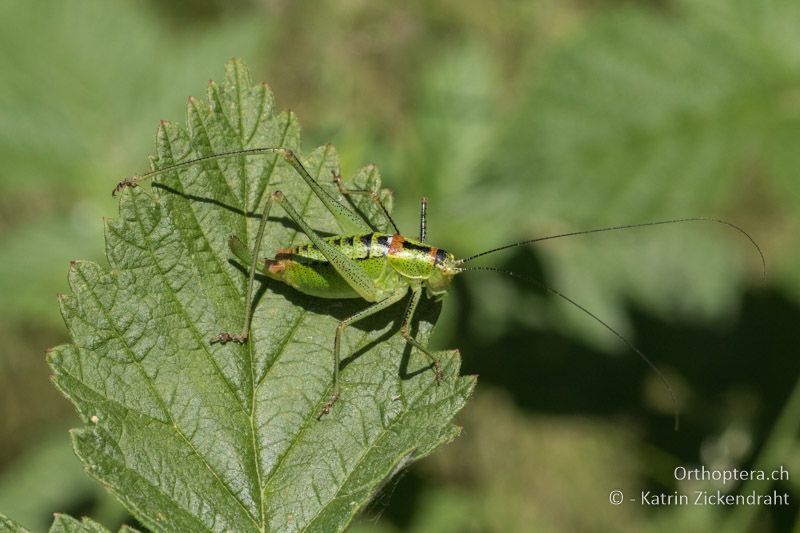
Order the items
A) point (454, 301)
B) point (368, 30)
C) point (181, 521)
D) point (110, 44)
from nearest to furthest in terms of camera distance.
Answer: point (181, 521)
point (454, 301)
point (110, 44)
point (368, 30)

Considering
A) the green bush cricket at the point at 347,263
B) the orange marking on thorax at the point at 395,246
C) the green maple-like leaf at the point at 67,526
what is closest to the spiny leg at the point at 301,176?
the green bush cricket at the point at 347,263

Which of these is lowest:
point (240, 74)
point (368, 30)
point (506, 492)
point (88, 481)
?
point (88, 481)

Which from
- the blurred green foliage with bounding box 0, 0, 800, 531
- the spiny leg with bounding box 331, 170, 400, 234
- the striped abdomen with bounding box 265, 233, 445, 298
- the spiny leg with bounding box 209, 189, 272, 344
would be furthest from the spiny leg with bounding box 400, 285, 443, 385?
the blurred green foliage with bounding box 0, 0, 800, 531

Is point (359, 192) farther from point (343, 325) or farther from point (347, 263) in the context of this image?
point (343, 325)

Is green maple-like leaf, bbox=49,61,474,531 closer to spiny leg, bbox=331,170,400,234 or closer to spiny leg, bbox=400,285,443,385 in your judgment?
spiny leg, bbox=400,285,443,385

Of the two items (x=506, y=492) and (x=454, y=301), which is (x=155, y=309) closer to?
(x=454, y=301)

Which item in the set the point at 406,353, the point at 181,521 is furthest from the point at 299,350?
the point at 181,521

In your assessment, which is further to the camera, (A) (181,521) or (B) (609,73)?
(B) (609,73)

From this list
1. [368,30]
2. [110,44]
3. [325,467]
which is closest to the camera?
[325,467]
